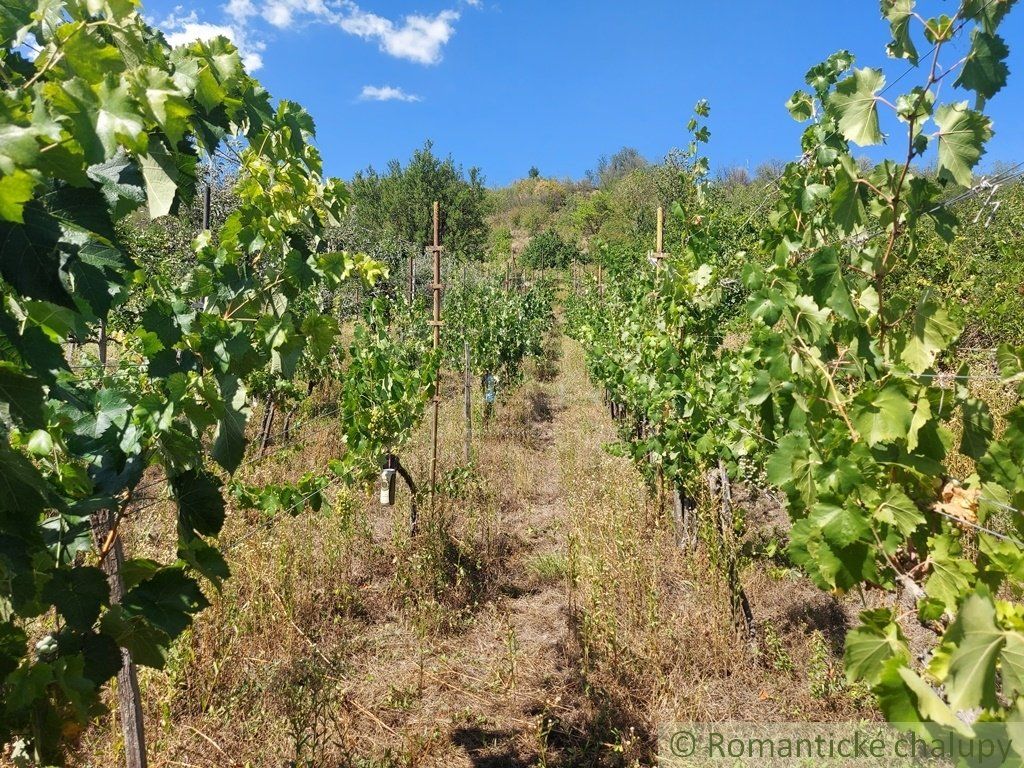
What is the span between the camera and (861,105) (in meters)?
1.46

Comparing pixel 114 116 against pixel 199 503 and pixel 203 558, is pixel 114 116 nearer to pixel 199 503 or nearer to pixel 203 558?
pixel 199 503

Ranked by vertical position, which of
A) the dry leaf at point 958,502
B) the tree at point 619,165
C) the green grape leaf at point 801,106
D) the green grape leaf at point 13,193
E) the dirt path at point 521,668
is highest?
the tree at point 619,165

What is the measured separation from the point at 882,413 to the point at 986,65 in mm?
785

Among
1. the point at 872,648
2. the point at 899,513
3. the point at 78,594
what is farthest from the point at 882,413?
the point at 78,594

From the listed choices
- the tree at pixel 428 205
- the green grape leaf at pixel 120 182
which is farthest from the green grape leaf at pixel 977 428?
the tree at pixel 428 205

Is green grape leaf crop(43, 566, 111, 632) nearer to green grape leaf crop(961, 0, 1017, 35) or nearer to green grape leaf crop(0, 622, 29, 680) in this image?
green grape leaf crop(0, 622, 29, 680)

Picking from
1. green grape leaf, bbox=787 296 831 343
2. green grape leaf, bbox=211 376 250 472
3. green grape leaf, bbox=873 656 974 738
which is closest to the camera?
green grape leaf, bbox=873 656 974 738

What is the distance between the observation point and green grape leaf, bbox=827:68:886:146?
4.70 ft

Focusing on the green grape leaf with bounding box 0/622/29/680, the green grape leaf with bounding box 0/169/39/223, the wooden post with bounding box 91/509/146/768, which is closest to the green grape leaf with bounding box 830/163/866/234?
the green grape leaf with bounding box 0/169/39/223

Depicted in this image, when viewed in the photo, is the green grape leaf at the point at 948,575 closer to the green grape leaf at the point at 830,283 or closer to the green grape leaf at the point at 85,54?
the green grape leaf at the point at 830,283

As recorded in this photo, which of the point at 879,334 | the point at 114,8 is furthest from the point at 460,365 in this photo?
the point at 114,8

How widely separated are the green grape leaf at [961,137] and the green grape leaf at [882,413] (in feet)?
1.64

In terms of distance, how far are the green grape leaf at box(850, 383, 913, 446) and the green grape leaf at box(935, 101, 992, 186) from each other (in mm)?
500

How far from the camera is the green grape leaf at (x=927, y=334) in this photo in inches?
57.8
